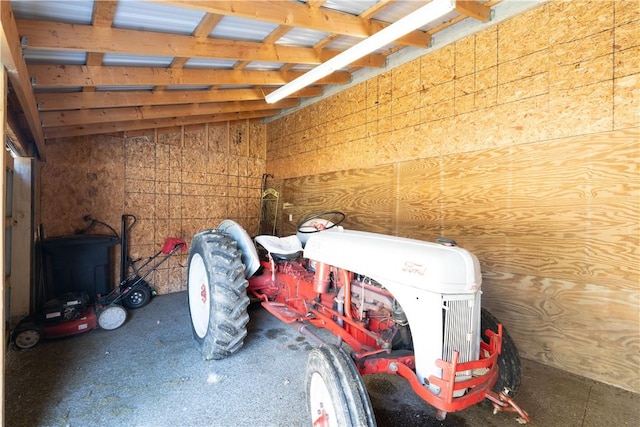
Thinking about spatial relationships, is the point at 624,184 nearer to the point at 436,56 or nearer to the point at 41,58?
the point at 436,56

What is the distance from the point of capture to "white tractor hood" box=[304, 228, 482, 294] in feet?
4.37

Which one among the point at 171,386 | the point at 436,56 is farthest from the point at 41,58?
the point at 436,56

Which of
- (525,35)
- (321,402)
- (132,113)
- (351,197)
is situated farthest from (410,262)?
(132,113)

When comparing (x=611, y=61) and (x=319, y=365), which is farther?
(x=611, y=61)

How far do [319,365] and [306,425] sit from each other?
601 millimetres

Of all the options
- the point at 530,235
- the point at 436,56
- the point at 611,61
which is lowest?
the point at 530,235

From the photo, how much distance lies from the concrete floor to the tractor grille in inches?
28.5

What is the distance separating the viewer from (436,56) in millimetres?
3150

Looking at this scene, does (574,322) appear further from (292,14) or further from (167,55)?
(167,55)

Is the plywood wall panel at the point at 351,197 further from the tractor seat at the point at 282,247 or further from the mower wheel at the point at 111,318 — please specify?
the mower wheel at the point at 111,318

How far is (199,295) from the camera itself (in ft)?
8.96

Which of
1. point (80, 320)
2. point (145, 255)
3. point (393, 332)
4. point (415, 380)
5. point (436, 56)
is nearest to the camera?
point (415, 380)

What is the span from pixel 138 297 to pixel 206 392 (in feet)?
7.73

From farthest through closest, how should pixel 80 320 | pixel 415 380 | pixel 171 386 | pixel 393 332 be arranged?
1. pixel 80 320
2. pixel 171 386
3. pixel 393 332
4. pixel 415 380
